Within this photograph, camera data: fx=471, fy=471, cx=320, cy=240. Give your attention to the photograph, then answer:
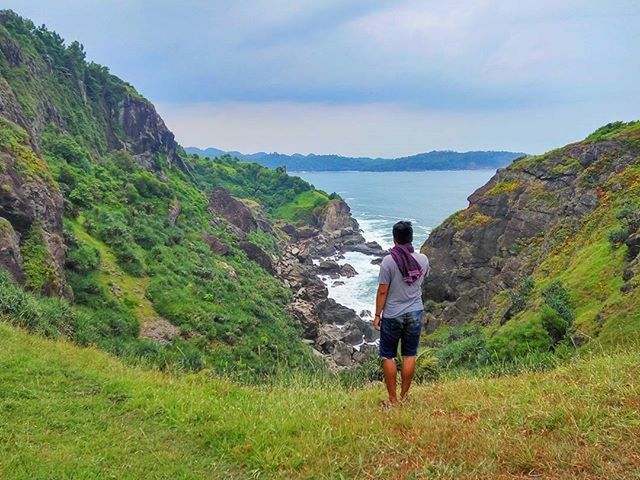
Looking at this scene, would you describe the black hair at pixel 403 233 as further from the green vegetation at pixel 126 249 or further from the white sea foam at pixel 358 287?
the white sea foam at pixel 358 287

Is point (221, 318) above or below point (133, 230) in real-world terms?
below

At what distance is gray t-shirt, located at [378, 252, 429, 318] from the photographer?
646cm

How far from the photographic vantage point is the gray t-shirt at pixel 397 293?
6.46 m

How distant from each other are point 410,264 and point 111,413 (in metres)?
4.58

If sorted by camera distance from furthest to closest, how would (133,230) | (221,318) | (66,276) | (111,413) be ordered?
1. (133,230)
2. (221,318)
3. (66,276)
4. (111,413)

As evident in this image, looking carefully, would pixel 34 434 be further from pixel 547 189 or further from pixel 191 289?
pixel 547 189

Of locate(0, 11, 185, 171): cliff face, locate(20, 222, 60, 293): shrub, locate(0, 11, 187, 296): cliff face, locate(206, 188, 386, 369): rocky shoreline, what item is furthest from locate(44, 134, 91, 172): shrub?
locate(20, 222, 60, 293): shrub

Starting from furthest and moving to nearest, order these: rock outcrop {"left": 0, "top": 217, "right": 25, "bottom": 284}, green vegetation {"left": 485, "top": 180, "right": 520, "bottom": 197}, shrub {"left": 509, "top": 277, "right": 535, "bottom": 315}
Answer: green vegetation {"left": 485, "top": 180, "right": 520, "bottom": 197}, shrub {"left": 509, "top": 277, "right": 535, "bottom": 315}, rock outcrop {"left": 0, "top": 217, "right": 25, "bottom": 284}

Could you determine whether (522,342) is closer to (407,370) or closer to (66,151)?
(407,370)

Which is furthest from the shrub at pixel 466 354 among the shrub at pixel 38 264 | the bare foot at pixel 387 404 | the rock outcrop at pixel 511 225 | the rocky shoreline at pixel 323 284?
the rocky shoreline at pixel 323 284

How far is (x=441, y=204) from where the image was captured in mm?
→ 142125

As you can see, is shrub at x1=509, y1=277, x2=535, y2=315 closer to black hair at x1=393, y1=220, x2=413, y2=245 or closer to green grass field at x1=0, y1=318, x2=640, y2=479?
green grass field at x1=0, y1=318, x2=640, y2=479

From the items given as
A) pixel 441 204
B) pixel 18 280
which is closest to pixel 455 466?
pixel 18 280

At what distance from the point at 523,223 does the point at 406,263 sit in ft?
110
